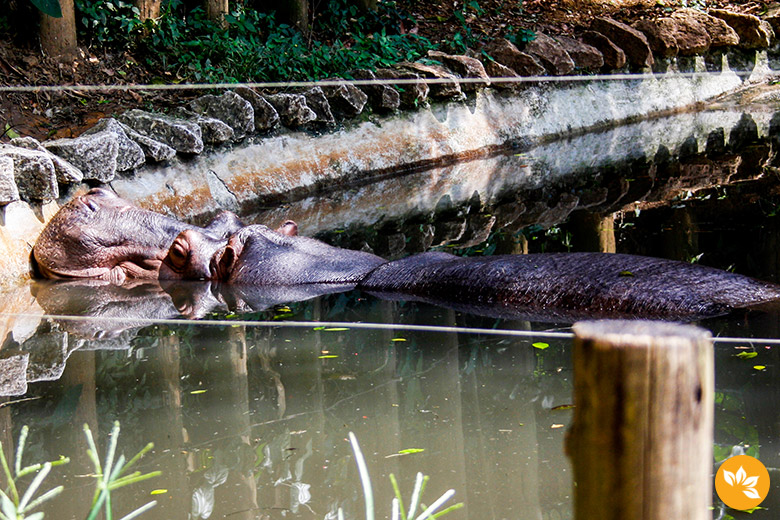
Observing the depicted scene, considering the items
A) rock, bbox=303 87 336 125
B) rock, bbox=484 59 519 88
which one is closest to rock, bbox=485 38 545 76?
rock, bbox=484 59 519 88

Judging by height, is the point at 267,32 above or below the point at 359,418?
above

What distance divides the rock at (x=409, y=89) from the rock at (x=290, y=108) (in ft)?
4.58

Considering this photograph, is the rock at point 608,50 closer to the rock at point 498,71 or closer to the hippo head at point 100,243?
the rock at point 498,71

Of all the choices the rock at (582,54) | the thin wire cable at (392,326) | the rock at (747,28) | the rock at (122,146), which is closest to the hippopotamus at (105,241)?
the thin wire cable at (392,326)

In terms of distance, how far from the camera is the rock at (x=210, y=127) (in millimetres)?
8508

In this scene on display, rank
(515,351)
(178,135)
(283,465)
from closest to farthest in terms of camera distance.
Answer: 1. (283,465)
2. (515,351)
3. (178,135)

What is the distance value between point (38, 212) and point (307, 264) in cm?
227

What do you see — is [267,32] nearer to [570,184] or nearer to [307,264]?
[570,184]

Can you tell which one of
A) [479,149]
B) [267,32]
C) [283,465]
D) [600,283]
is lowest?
[283,465]

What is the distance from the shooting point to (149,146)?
25.6ft

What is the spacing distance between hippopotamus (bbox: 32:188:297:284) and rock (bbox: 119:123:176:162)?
1.62 m

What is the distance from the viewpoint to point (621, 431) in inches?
54.1

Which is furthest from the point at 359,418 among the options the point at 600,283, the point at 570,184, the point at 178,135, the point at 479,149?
the point at 479,149

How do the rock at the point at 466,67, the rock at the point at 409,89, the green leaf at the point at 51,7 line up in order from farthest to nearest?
1. the rock at the point at 466,67
2. the rock at the point at 409,89
3. the green leaf at the point at 51,7
